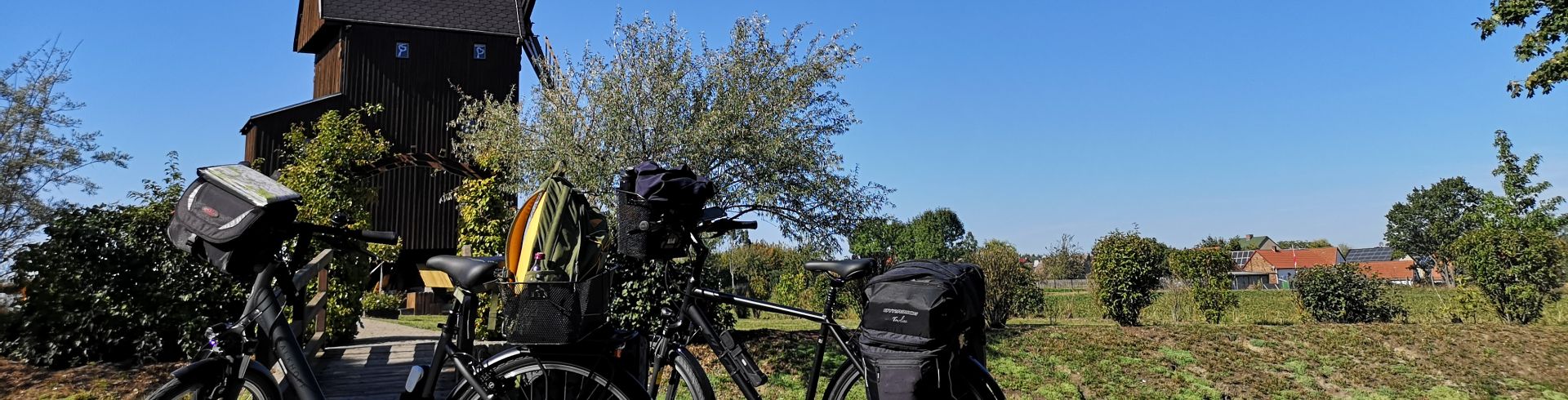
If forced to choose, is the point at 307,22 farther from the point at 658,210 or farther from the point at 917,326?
the point at 917,326

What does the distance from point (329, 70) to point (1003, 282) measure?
1799 cm

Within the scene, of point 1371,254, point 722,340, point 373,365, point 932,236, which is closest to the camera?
point 722,340

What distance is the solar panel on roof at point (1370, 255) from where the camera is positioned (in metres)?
82.0

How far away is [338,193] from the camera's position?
9.25 m

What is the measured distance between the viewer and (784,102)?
10117mm

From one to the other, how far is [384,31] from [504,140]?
1308 cm

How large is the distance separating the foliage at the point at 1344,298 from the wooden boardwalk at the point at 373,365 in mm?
11416

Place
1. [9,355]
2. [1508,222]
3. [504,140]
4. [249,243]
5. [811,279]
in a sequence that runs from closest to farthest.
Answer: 1. [249,243]
2. [9,355]
3. [504,140]
4. [1508,222]
5. [811,279]

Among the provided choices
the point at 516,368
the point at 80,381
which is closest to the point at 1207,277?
the point at 516,368

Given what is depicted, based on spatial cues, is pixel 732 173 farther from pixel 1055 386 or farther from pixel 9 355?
pixel 9 355

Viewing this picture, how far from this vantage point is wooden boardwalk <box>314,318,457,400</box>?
6957 millimetres

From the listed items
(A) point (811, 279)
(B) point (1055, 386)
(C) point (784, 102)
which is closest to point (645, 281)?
(C) point (784, 102)

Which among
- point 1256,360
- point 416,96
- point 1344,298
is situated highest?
point 416,96

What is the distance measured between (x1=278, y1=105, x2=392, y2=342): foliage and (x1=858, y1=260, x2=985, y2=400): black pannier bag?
6985mm
